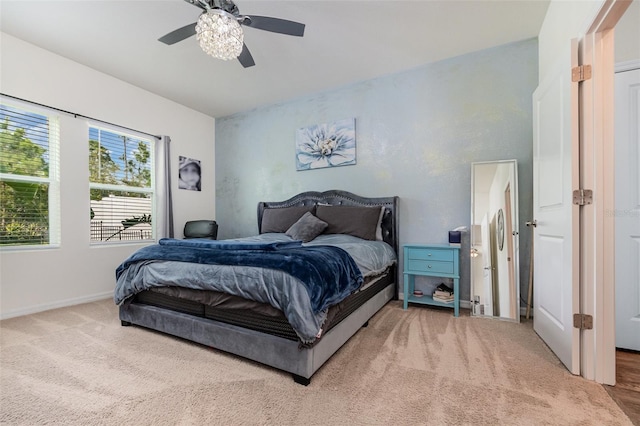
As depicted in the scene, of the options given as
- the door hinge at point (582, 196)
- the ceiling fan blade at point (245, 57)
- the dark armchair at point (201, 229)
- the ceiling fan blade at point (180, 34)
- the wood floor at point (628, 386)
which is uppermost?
the ceiling fan blade at point (180, 34)

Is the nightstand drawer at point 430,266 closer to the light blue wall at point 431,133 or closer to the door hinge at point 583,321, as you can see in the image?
the light blue wall at point 431,133

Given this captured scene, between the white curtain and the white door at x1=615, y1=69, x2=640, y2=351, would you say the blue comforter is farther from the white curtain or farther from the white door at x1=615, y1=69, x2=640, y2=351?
the white door at x1=615, y1=69, x2=640, y2=351

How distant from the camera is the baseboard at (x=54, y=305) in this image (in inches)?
108

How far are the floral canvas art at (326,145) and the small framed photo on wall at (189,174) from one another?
1813mm

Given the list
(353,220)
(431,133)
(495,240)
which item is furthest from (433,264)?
(431,133)

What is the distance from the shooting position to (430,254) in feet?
9.41

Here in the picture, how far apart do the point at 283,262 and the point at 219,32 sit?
5.32 feet

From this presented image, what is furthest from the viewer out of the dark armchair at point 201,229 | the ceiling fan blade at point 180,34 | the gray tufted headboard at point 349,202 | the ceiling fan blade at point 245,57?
the dark armchair at point 201,229

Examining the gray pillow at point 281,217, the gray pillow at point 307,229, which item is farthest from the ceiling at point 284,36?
the gray pillow at point 307,229

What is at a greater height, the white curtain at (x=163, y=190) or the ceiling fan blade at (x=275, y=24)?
the ceiling fan blade at (x=275, y=24)

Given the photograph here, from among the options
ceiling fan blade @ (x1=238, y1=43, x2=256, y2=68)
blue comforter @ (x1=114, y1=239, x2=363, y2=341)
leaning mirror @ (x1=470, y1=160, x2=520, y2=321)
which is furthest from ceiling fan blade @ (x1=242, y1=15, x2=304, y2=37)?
leaning mirror @ (x1=470, y1=160, x2=520, y2=321)

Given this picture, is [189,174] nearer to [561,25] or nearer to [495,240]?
[495,240]

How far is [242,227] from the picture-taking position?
15.6 ft

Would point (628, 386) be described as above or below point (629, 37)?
below
